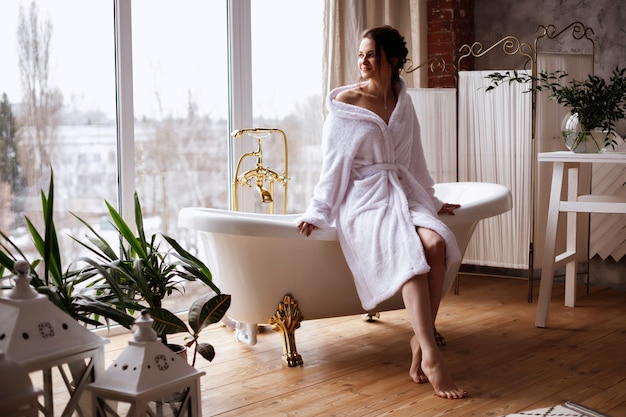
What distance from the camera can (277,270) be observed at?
320 centimetres

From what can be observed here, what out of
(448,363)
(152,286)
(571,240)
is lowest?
(448,363)

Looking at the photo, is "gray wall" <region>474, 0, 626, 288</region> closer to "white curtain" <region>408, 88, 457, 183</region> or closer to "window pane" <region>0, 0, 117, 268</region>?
"white curtain" <region>408, 88, 457, 183</region>

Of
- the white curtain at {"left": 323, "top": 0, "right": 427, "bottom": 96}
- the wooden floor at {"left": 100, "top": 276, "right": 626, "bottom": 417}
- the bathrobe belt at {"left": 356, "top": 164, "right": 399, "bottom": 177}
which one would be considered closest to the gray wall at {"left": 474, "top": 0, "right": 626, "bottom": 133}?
the white curtain at {"left": 323, "top": 0, "right": 427, "bottom": 96}

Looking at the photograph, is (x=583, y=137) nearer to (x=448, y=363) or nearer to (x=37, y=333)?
(x=448, y=363)

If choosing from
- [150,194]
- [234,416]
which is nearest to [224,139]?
[150,194]

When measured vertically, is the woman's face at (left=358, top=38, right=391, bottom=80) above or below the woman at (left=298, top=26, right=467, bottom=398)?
above

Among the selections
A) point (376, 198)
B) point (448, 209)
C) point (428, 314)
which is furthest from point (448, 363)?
point (376, 198)

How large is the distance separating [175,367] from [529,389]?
1607 mm

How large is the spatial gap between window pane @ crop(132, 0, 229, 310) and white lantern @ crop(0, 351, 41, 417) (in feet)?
8.55

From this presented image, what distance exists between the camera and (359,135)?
10.9 feet

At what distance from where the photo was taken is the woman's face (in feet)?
11.1

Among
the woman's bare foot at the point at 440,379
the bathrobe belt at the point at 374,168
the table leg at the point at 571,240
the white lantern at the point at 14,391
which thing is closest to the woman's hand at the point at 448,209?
the bathrobe belt at the point at 374,168

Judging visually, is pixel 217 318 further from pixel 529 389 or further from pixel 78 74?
pixel 78 74

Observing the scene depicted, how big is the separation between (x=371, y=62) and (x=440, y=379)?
1.34m
